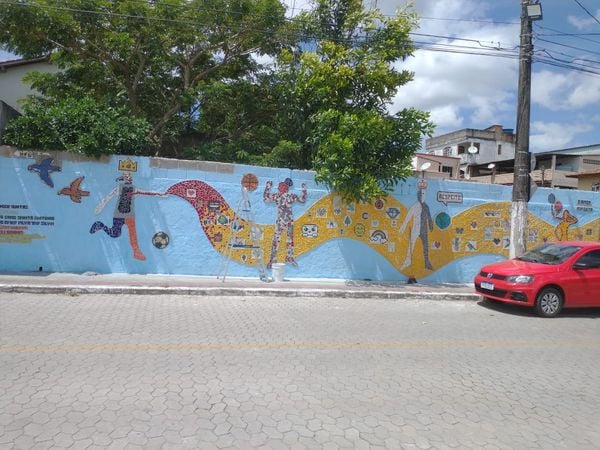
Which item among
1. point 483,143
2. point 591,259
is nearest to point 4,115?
point 591,259

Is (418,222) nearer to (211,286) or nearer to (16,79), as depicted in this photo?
(211,286)

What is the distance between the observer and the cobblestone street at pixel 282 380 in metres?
3.82

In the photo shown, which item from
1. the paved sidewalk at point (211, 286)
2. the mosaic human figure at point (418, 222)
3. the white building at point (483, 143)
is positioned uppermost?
the white building at point (483, 143)

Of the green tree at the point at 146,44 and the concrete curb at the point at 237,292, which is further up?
the green tree at the point at 146,44

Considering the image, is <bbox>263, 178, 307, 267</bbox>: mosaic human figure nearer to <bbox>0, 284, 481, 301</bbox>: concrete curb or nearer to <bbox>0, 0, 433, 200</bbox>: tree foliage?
<bbox>0, 0, 433, 200</bbox>: tree foliage

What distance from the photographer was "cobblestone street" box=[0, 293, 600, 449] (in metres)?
3.82

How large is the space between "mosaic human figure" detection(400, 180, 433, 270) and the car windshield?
2696 mm

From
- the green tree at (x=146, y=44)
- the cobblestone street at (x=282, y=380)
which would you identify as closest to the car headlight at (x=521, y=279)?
the cobblestone street at (x=282, y=380)

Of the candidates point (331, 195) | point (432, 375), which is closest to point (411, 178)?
point (331, 195)

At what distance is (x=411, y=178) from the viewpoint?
1269cm

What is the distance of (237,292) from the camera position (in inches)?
394

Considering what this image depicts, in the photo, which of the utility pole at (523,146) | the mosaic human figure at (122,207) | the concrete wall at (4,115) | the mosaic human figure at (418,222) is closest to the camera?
the concrete wall at (4,115)

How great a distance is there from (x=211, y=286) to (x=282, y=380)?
542 centimetres

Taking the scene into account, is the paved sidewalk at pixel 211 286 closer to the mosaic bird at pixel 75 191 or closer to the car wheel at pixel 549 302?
the mosaic bird at pixel 75 191
